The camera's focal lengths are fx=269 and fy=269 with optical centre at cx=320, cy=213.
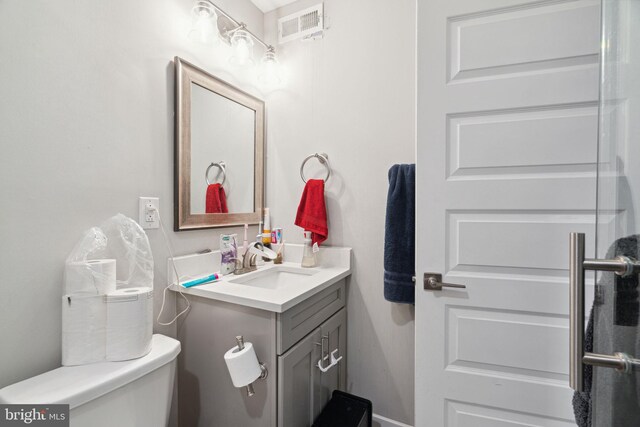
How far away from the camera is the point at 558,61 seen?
89 centimetres

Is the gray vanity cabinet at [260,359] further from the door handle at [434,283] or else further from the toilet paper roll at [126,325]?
the door handle at [434,283]

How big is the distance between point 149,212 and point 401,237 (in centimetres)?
111

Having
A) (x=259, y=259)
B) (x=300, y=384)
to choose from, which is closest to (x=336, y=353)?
(x=300, y=384)

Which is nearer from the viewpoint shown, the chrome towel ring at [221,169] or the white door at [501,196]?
the white door at [501,196]

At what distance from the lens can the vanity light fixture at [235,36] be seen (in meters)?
1.23

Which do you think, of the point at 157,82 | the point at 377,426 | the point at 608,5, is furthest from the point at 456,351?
the point at 157,82

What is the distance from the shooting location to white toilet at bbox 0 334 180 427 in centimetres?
69

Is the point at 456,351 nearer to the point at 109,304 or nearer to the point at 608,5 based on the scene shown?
the point at 608,5

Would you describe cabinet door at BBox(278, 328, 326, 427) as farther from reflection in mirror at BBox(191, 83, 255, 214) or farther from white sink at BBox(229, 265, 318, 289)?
reflection in mirror at BBox(191, 83, 255, 214)

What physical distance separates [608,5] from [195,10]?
143cm

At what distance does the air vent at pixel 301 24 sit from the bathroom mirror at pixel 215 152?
464 mm

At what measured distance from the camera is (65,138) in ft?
2.85

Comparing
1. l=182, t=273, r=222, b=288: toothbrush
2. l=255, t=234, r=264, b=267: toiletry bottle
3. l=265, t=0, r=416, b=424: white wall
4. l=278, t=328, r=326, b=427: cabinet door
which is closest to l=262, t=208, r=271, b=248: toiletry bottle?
l=255, t=234, r=264, b=267: toiletry bottle

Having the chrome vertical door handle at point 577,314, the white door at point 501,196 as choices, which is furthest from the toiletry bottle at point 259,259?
the chrome vertical door handle at point 577,314
